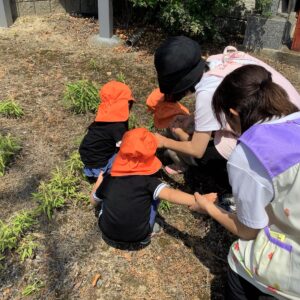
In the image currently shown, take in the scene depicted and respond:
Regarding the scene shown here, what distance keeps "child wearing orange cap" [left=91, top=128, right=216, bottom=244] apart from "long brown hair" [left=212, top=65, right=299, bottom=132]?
2.25ft

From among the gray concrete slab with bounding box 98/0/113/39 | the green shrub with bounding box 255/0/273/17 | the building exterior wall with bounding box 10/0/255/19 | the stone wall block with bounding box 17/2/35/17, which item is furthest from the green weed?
the stone wall block with bounding box 17/2/35/17

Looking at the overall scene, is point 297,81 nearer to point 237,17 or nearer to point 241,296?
point 237,17

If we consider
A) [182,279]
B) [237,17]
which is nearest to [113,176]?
[182,279]

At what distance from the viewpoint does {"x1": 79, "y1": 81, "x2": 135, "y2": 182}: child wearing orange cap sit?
298cm

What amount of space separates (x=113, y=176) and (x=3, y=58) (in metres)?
3.40

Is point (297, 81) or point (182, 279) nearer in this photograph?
point (182, 279)

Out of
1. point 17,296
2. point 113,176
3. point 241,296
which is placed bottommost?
point 17,296

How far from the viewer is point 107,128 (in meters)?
3.01

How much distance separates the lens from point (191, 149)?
9.10ft

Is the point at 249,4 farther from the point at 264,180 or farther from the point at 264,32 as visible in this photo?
the point at 264,180

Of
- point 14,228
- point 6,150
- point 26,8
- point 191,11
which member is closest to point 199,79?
point 14,228

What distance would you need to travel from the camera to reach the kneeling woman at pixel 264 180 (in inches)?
63.2

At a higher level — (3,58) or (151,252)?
(3,58)

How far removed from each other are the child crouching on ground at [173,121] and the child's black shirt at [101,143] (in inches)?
15.1
